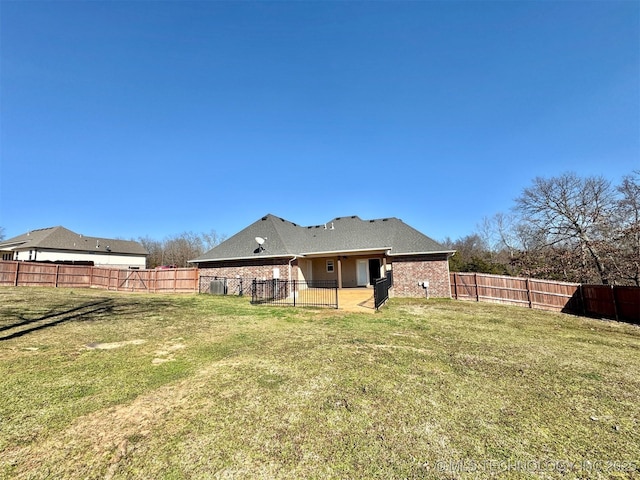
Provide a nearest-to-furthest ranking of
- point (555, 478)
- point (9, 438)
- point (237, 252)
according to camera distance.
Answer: point (555, 478) → point (9, 438) → point (237, 252)

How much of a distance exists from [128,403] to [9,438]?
1.06m

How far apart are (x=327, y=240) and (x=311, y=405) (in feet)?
56.0

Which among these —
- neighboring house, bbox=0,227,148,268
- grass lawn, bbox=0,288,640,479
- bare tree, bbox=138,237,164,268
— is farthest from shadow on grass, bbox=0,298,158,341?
bare tree, bbox=138,237,164,268

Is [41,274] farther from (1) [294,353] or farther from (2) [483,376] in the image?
(2) [483,376]

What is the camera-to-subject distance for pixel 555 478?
251cm

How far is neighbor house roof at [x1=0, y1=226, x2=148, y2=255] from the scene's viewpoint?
3052cm

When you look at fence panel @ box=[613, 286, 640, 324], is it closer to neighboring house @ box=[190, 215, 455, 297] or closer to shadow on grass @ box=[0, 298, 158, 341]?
neighboring house @ box=[190, 215, 455, 297]

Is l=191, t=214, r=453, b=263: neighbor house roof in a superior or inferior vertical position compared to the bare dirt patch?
superior

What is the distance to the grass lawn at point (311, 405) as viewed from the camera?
260 cm

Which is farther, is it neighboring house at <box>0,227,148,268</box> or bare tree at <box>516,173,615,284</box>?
neighboring house at <box>0,227,148,268</box>

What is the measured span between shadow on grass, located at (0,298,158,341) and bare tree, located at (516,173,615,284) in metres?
24.8

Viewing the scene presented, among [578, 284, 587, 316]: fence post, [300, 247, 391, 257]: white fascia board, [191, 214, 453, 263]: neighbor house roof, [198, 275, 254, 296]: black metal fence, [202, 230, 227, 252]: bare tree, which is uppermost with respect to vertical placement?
[202, 230, 227, 252]: bare tree

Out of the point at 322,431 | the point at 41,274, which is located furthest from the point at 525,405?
the point at 41,274

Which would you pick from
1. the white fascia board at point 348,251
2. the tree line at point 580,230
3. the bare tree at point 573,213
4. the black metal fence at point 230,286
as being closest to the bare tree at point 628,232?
the tree line at point 580,230
